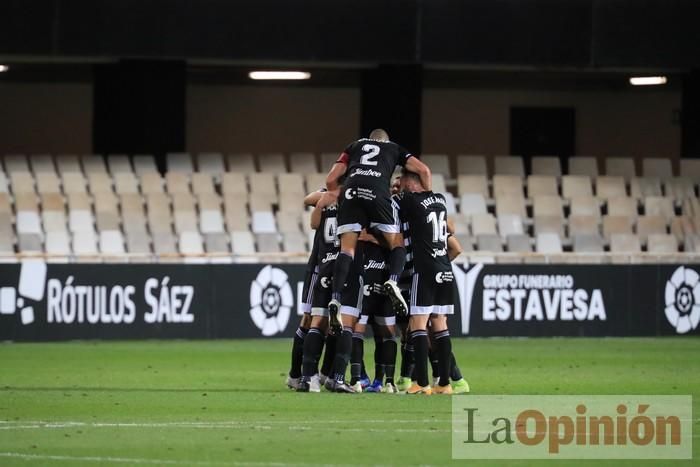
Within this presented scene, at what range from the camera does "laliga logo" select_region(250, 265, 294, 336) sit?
2222cm

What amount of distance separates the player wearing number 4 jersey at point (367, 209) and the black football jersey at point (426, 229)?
0.47 ft

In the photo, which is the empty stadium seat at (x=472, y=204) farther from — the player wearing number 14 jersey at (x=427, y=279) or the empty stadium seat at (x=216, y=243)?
the player wearing number 14 jersey at (x=427, y=279)

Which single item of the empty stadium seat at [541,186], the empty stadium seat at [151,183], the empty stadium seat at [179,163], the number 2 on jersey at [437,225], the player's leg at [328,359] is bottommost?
the player's leg at [328,359]

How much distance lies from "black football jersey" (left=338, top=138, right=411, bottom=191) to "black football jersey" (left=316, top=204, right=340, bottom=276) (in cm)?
38

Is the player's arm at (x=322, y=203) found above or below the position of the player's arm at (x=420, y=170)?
below

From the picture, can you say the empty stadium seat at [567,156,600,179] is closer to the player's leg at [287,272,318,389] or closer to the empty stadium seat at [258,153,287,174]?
the empty stadium seat at [258,153,287,174]

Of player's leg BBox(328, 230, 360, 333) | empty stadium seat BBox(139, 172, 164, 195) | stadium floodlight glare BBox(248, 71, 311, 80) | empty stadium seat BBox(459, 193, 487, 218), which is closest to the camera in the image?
player's leg BBox(328, 230, 360, 333)

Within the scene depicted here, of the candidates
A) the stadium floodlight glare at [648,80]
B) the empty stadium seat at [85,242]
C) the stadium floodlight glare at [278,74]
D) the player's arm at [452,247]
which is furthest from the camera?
the stadium floodlight glare at [648,80]

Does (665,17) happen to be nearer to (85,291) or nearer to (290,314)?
(290,314)

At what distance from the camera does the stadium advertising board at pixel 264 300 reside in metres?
21.2

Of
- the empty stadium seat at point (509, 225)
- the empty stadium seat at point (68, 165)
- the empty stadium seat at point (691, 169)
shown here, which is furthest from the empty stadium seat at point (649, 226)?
the empty stadium seat at point (68, 165)

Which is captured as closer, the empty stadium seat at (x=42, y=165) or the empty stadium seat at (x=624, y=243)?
the empty stadium seat at (x=42, y=165)

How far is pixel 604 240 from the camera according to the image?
26531 millimetres

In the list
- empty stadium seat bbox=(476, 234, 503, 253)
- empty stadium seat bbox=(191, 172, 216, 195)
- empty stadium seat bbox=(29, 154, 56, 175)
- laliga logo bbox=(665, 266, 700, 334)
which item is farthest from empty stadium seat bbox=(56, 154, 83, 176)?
laliga logo bbox=(665, 266, 700, 334)
